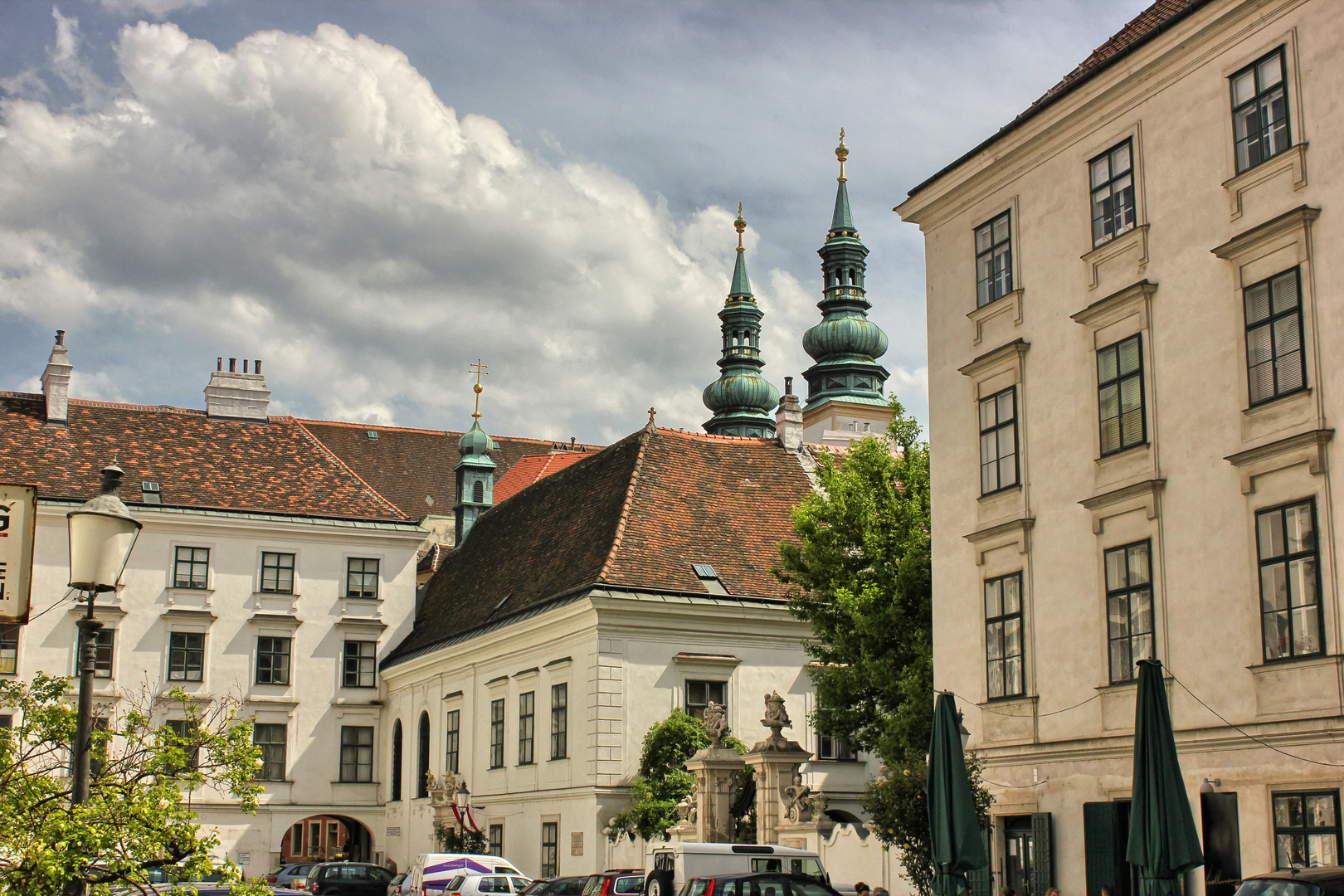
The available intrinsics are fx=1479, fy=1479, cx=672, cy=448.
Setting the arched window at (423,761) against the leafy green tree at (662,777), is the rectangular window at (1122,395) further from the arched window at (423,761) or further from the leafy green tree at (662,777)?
the arched window at (423,761)

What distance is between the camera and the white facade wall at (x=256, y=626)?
46.5 m

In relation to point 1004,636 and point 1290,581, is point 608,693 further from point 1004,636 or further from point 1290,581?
point 1290,581

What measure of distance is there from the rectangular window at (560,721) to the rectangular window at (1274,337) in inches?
845

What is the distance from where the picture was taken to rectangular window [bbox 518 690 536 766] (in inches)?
1515

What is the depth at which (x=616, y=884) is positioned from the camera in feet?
79.2

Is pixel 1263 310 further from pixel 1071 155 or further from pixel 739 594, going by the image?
pixel 739 594

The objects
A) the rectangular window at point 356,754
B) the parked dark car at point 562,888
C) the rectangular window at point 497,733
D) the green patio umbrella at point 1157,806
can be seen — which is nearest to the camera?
the green patio umbrella at point 1157,806

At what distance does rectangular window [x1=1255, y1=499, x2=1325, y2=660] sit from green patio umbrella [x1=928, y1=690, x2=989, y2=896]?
4014mm

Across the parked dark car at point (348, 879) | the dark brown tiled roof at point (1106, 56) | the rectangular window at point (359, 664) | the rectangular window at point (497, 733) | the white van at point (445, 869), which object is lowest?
the parked dark car at point (348, 879)

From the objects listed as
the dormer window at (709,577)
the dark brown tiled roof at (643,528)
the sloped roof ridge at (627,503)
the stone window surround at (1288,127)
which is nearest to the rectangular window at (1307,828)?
the stone window surround at (1288,127)

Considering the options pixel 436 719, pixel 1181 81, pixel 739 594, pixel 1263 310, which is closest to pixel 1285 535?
pixel 1263 310

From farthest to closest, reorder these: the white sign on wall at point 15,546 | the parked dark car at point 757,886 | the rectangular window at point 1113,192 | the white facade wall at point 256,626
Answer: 1. the white facade wall at point 256,626
2. the rectangular window at point 1113,192
3. the parked dark car at point 757,886
4. the white sign on wall at point 15,546

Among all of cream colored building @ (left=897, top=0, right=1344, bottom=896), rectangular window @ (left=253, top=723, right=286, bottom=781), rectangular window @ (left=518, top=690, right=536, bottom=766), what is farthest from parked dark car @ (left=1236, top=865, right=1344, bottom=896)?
rectangular window @ (left=253, top=723, right=286, bottom=781)

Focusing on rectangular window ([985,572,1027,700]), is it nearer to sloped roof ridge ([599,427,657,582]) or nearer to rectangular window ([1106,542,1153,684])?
rectangular window ([1106,542,1153,684])
